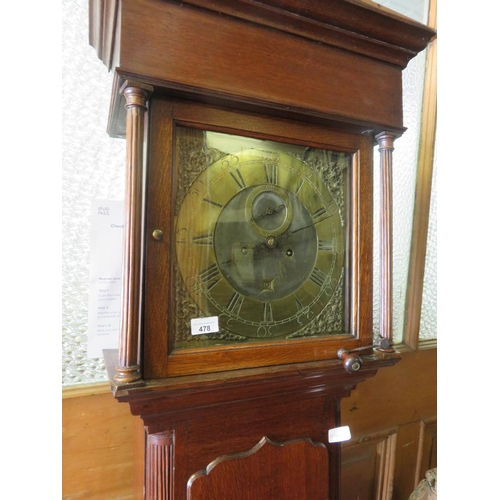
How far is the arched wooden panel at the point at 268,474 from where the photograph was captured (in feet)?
2.19

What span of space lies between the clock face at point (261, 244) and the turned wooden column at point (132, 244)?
9 centimetres

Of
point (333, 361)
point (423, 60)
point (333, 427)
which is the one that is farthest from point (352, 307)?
point (423, 60)

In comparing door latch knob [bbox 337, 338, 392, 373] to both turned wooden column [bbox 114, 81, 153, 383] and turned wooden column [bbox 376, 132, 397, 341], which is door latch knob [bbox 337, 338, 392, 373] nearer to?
turned wooden column [bbox 376, 132, 397, 341]

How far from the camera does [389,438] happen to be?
131 centimetres

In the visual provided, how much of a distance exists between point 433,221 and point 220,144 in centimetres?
107

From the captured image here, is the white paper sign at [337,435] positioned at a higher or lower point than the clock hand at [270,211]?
lower

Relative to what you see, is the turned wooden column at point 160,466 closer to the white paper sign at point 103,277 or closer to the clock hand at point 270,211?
the white paper sign at point 103,277

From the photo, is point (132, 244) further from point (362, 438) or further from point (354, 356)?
point (362, 438)

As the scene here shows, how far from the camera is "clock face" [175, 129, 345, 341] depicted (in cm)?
66

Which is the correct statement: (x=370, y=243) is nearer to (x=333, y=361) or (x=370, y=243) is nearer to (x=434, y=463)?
(x=333, y=361)

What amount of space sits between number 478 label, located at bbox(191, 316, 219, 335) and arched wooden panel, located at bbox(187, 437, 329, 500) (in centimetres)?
26

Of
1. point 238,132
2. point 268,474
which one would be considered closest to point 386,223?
point 238,132

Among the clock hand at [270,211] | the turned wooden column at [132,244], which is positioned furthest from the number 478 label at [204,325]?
the clock hand at [270,211]

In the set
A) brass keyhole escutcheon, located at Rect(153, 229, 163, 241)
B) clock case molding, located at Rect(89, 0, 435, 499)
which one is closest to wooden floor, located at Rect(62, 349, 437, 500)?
clock case molding, located at Rect(89, 0, 435, 499)
